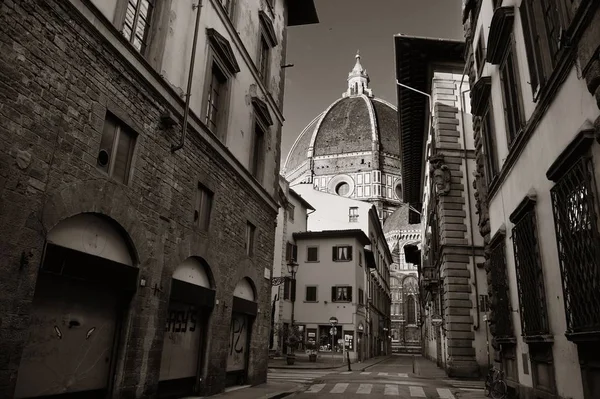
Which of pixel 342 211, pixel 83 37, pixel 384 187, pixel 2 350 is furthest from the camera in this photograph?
pixel 384 187

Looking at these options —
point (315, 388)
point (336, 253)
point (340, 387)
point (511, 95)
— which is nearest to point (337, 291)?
point (336, 253)

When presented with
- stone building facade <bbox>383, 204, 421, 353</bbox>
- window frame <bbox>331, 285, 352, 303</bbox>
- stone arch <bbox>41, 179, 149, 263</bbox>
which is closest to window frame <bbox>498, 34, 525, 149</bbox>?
stone arch <bbox>41, 179, 149, 263</bbox>

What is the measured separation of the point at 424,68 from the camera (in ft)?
93.7

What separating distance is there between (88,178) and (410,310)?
8639 centimetres

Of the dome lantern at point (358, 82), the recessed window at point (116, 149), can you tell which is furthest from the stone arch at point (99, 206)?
the dome lantern at point (358, 82)

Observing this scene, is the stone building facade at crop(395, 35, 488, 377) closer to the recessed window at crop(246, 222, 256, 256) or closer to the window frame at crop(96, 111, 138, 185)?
the recessed window at crop(246, 222, 256, 256)

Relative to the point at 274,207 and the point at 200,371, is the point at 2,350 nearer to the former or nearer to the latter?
the point at 200,371

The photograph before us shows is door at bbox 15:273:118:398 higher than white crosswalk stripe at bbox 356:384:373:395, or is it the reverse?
door at bbox 15:273:118:398

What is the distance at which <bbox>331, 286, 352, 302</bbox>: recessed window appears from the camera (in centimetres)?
3578

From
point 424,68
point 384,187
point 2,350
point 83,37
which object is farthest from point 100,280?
point 384,187

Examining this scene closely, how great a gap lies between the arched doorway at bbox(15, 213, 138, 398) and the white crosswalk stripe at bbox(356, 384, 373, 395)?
8286 millimetres

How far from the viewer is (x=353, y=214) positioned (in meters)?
46.6

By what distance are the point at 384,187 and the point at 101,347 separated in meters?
98.6

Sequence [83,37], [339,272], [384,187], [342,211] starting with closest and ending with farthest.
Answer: [83,37], [339,272], [342,211], [384,187]
